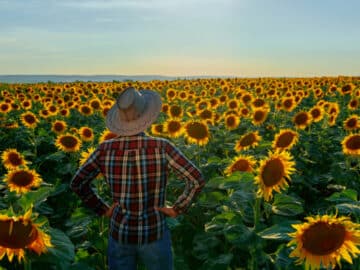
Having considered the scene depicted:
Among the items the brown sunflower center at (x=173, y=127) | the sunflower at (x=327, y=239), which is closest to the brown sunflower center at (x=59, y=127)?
the brown sunflower center at (x=173, y=127)

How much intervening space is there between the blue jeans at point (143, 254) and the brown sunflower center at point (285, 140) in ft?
11.8

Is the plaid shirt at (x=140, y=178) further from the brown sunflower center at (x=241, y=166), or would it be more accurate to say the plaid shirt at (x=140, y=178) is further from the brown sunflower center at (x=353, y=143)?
the brown sunflower center at (x=353, y=143)

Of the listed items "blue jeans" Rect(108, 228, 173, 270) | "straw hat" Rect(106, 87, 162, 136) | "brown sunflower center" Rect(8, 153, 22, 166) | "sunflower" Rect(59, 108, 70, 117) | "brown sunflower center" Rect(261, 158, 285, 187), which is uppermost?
"straw hat" Rect(106, 87, 162, 136)

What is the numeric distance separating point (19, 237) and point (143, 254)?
104cm

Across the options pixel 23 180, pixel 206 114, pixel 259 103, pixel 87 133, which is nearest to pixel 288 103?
pixel 259 103

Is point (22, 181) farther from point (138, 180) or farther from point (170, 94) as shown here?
point (170, 94)

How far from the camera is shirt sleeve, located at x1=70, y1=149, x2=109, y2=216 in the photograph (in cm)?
318

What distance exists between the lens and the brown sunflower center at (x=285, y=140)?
634cm

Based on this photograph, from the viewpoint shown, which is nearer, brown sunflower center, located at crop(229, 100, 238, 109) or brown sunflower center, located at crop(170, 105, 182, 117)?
brown sunflower center, located at crop(170, 105, 182, 117)

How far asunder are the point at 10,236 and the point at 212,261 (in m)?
2.29

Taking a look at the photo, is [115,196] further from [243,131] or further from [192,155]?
[243,131]

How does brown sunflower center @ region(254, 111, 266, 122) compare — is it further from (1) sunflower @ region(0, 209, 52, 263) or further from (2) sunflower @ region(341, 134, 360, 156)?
(1) sunflower @ region(0, 209, 52, 263)

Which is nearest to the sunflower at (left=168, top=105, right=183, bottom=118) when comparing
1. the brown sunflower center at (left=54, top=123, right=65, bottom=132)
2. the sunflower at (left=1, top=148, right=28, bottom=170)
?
the brown sunflower center at (left=54, top=123, right=65, bottom=132)

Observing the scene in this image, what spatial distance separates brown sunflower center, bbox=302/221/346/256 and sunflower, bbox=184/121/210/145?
4886mm
